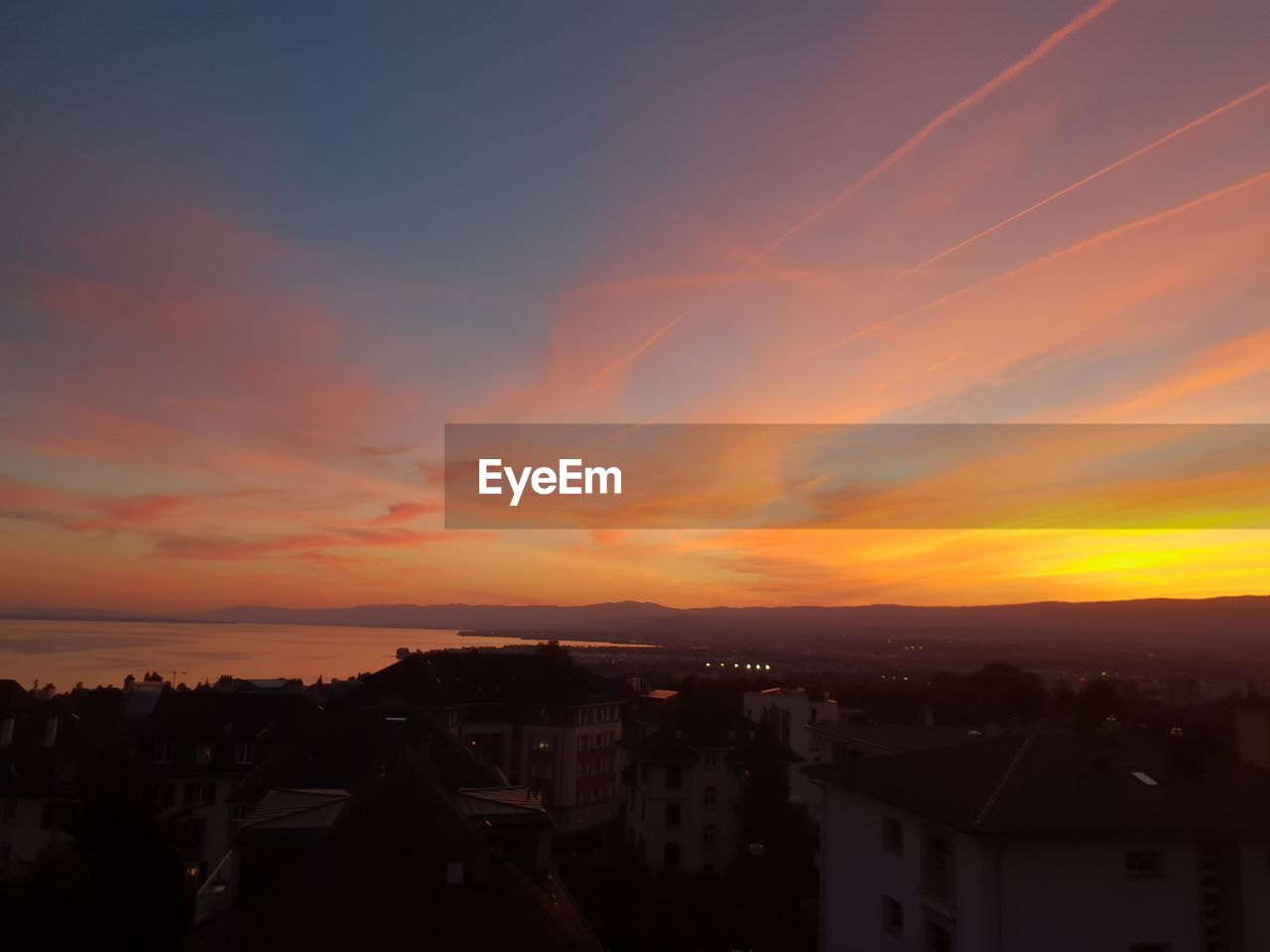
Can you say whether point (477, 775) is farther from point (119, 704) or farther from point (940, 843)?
point (119, 704)

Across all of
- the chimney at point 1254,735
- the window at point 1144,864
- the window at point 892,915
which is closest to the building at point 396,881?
the window at point 892,915

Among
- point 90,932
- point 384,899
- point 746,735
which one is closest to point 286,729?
point 746,735

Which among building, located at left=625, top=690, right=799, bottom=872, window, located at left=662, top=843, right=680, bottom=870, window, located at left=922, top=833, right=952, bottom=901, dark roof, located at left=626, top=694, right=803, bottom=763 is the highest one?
window, located at left=922, top=833, right=952, bottom=901

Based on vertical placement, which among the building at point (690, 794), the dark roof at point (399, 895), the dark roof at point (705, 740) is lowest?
the building at point (690, 794)

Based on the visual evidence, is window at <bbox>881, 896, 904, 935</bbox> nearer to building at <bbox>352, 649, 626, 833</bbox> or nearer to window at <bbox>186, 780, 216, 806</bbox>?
building at <bbox>352, 649, 626, 833</bbox>

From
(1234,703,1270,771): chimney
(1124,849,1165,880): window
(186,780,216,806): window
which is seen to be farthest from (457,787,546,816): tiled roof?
(186,780,216,806): window

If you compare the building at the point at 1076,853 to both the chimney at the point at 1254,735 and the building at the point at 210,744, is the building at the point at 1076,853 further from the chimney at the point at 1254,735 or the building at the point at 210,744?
the building at the point at 210,744

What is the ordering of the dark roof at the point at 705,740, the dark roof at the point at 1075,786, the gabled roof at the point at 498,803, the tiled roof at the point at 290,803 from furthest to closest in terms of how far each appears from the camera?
the dark roof at the point at 705,740, the dark roof at the point at 1075,786, the gabled roof at the point at 498,803, the tiled roof at the point at 290,803
